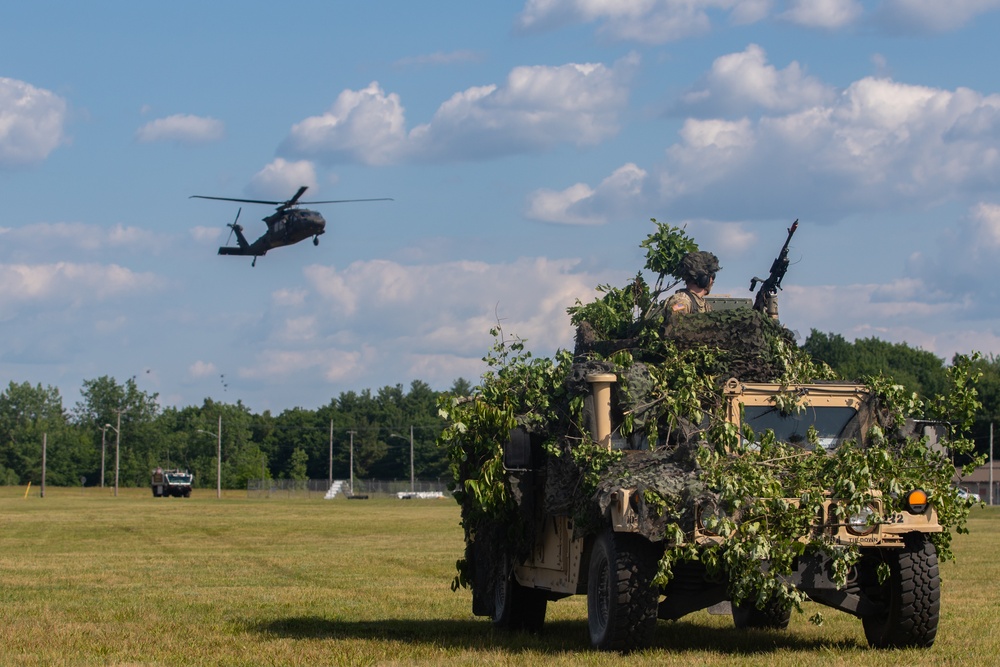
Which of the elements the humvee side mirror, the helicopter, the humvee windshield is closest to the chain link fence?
the helicopter

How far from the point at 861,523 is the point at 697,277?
3.73m

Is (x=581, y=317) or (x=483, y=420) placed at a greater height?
(x=581, y=317)

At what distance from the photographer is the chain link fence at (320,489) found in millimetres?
120500

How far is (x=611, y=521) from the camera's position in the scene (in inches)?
467

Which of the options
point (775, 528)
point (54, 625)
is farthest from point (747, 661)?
point (54, 625)

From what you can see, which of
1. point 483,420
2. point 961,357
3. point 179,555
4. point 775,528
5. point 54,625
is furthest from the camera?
point 179,555

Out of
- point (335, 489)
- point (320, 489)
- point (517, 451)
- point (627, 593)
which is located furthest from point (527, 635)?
point (320, 489)

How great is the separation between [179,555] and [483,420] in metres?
18.8

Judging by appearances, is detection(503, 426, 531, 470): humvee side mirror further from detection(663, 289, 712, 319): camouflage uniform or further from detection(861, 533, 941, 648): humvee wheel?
detection(861, 533, 941, 648): humvee wheel

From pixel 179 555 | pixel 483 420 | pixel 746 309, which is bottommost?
pixel 179 555

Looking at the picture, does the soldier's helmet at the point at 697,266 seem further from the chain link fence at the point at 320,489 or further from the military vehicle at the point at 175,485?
the chain link fence at the point at 320,489

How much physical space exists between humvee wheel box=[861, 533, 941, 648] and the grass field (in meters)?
0.20

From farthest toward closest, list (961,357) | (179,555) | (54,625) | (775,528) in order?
(179,555) → (54,625) → (961,357) → (775,528)

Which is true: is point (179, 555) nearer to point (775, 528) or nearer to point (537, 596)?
point (537, 596)
